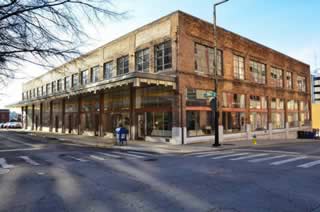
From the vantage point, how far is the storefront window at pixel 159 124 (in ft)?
65.5

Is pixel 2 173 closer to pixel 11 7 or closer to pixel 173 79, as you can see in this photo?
pixel 11 7

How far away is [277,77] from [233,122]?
13413 millimetres

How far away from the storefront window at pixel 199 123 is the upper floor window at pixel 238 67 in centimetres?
660

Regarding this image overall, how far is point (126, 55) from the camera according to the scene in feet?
83.3

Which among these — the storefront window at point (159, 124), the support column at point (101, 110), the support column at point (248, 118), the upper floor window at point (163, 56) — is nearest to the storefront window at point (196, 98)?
the storefront window at point (159, 124)

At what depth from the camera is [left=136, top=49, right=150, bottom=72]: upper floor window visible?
22778mm

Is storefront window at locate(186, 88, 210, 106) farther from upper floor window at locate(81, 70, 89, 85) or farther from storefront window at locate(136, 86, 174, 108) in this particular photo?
upper floor window at locate(81, 70, 89, 85)

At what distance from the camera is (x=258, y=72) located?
→ 1165 inches

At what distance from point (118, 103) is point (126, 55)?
506 centimetres

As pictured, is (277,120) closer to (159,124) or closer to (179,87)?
(179,87)

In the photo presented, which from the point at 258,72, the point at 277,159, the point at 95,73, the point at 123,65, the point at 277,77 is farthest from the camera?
the point at 277,77

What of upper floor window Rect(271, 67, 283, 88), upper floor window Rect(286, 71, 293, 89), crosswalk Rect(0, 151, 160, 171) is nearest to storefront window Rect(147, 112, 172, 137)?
crosswalk Rect(0, 151, 160, 171)

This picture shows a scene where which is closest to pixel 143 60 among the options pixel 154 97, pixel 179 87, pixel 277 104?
pixel 154 97

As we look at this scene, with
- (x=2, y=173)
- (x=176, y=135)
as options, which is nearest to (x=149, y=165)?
(x=2, y=173)
